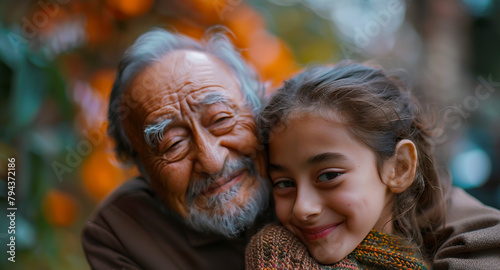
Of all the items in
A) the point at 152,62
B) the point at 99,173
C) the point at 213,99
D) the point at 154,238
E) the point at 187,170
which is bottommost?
the point at 99,173

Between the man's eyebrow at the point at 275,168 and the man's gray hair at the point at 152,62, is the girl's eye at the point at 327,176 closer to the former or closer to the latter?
the man's eyebrow at the point at 275,168

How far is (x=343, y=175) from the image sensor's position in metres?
1.45

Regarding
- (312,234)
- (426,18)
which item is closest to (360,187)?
(312,234)

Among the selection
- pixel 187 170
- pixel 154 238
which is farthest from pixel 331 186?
pixel 154 238

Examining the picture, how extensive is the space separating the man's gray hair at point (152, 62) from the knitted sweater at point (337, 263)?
0.63m

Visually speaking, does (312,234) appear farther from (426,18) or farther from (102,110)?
(426,18)

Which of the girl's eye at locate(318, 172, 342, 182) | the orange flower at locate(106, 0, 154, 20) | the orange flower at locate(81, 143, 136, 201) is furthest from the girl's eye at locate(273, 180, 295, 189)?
the orange flower at locate(106, 0, 154, 20)

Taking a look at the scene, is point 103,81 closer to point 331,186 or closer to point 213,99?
point 213,99

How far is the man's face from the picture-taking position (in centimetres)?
178

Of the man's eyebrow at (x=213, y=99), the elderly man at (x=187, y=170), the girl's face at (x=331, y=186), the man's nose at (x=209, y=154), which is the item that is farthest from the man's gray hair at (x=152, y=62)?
the girl's face at (x=331, y=186)

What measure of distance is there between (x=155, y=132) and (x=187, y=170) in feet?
0.68

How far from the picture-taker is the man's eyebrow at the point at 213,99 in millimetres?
1795

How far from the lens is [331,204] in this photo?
1.48 metres

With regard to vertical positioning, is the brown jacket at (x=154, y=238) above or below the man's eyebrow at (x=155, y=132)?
below
